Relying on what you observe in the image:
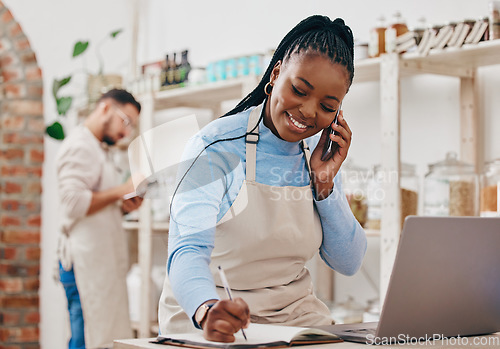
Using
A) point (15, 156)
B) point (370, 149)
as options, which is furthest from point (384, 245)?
point (15, 156)

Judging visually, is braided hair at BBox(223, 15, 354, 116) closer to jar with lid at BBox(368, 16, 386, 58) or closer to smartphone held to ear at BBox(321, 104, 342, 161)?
smartphone held to ear at BBox(321, 104, 342, 161)

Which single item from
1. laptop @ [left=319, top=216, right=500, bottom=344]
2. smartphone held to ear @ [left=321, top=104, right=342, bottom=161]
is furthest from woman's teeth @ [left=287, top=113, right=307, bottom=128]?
laptop @ [left=319, top=216, right=500, bottom=344]

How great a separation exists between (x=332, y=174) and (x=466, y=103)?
1331 mm

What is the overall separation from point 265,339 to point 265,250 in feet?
1.20

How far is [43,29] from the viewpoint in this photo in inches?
157

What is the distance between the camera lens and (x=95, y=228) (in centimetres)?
303

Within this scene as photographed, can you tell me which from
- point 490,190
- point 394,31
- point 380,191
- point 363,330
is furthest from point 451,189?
point 363,330

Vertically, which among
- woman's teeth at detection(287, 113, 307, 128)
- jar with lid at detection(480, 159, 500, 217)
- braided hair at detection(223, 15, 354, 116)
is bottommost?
jar with lid at detection(480, 159, 500, 217)

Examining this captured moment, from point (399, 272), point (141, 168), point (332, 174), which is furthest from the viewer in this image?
point (141, 168)

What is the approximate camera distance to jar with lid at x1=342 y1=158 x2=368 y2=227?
2.61m

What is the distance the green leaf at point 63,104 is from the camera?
3.77 m

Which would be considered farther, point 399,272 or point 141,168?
point 141,168

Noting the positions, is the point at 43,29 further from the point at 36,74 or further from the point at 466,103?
the point at 466,103

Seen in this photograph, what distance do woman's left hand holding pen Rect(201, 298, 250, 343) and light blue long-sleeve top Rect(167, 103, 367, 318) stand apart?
12 centimetres
